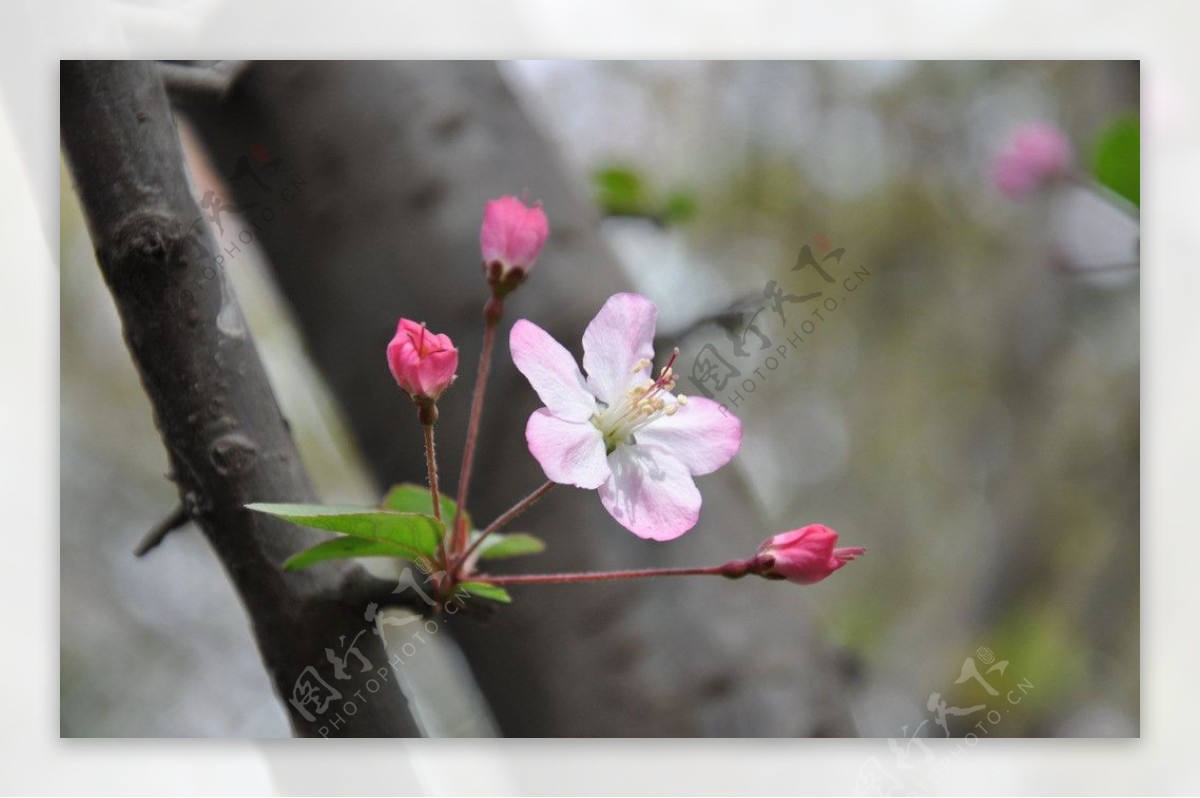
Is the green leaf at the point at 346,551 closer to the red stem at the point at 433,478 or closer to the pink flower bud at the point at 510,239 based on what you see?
the red stem at the point at 433,478

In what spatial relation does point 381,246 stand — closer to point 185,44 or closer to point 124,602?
point 185,44

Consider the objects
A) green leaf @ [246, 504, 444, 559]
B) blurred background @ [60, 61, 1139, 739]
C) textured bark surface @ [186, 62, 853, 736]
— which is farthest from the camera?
blurred background @ [60, 61, 1139, 739]

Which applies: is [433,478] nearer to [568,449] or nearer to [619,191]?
[568,449]

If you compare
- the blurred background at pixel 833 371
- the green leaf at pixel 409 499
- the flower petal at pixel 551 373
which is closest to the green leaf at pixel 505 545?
the green leaf at pixel 409 499

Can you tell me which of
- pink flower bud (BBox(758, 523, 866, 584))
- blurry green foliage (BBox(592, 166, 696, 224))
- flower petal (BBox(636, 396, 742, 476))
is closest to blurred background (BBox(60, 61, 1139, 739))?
blurry green foliage (BBox(592, 166, 696, 224))

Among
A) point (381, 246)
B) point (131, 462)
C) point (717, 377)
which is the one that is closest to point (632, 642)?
point (717, 377)

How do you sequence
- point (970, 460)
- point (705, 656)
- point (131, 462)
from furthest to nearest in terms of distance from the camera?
point (970, 460)
point (131, 462)
point (705, 656)

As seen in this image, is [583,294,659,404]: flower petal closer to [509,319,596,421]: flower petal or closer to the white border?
[509,319,596,421]: flower petal
